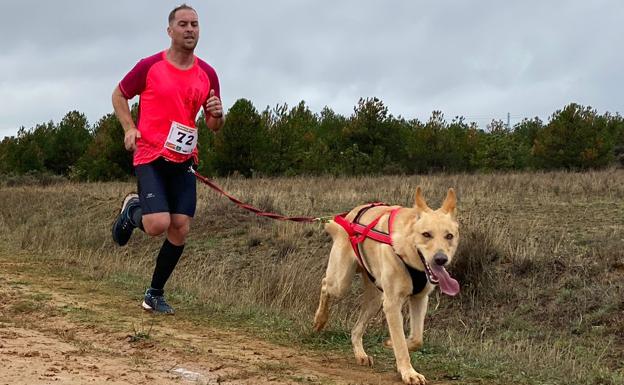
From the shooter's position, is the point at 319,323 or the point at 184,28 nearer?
the point at 319,323

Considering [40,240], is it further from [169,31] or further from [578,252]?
[578,252]

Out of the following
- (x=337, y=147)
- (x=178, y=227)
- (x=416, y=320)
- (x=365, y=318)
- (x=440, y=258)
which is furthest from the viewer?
(x=337, y=147)

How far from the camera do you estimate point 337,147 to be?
110ft

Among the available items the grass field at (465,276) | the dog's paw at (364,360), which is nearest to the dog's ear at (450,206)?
the grass field at (465,276)

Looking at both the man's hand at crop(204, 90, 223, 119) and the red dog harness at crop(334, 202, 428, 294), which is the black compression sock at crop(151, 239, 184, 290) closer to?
the man's hand at crop(204, 90, 223, 119)

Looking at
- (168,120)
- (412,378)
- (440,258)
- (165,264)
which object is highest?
(168,120)

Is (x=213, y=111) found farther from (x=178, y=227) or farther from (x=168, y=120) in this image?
(x=178, y=227)

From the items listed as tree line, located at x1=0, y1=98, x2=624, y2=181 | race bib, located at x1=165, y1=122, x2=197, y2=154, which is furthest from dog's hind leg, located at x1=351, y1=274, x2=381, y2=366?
tree line, located at x1=0, y1=98, x2=624, y2=181

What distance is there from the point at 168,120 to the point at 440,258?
2708mm

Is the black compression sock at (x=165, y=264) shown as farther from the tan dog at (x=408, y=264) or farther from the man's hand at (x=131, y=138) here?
the tan dog at (x=408, y=264)

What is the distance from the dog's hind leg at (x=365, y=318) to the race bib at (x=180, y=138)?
1.86 m

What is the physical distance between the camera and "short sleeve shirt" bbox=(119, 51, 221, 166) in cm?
566

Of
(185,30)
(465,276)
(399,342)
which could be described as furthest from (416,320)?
(465,276)

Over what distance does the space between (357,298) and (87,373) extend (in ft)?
17.7
